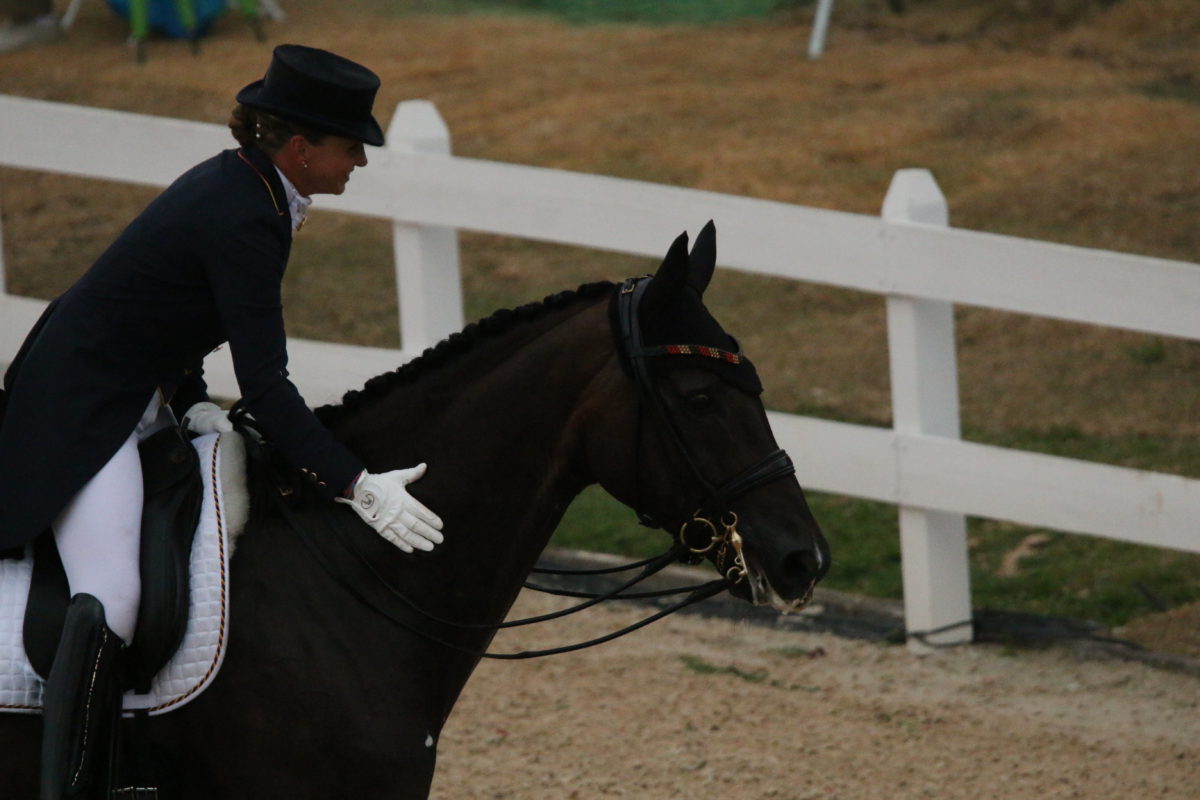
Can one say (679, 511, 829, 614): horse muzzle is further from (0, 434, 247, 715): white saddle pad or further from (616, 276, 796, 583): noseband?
(0, 434, 247, 715): white saddle pad

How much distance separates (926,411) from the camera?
611 cm

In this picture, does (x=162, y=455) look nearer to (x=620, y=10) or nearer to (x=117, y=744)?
(x=117, y=744)

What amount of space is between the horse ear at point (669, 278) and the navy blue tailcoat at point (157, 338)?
71 cm

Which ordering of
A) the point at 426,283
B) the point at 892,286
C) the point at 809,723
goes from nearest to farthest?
1. the point at 809,723
2. the point at 892,286
3. the point at 426,283

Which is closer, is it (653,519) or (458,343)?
(653,519)

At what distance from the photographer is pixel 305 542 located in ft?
11.5

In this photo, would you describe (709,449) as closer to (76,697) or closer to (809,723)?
(76,697)

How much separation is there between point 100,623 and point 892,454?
3.61 metres

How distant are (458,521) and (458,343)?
395mm

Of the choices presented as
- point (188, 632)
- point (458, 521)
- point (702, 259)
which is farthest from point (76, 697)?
point (702, 259)

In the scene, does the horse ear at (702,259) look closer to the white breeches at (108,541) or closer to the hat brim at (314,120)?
the hat brim at (314,120)

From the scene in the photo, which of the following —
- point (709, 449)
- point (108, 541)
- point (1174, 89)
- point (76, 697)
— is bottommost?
point (76, 697)

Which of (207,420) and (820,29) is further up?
(820,29)

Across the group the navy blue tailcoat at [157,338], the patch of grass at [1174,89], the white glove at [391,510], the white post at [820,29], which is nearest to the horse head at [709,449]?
the white glove at [391,510]
